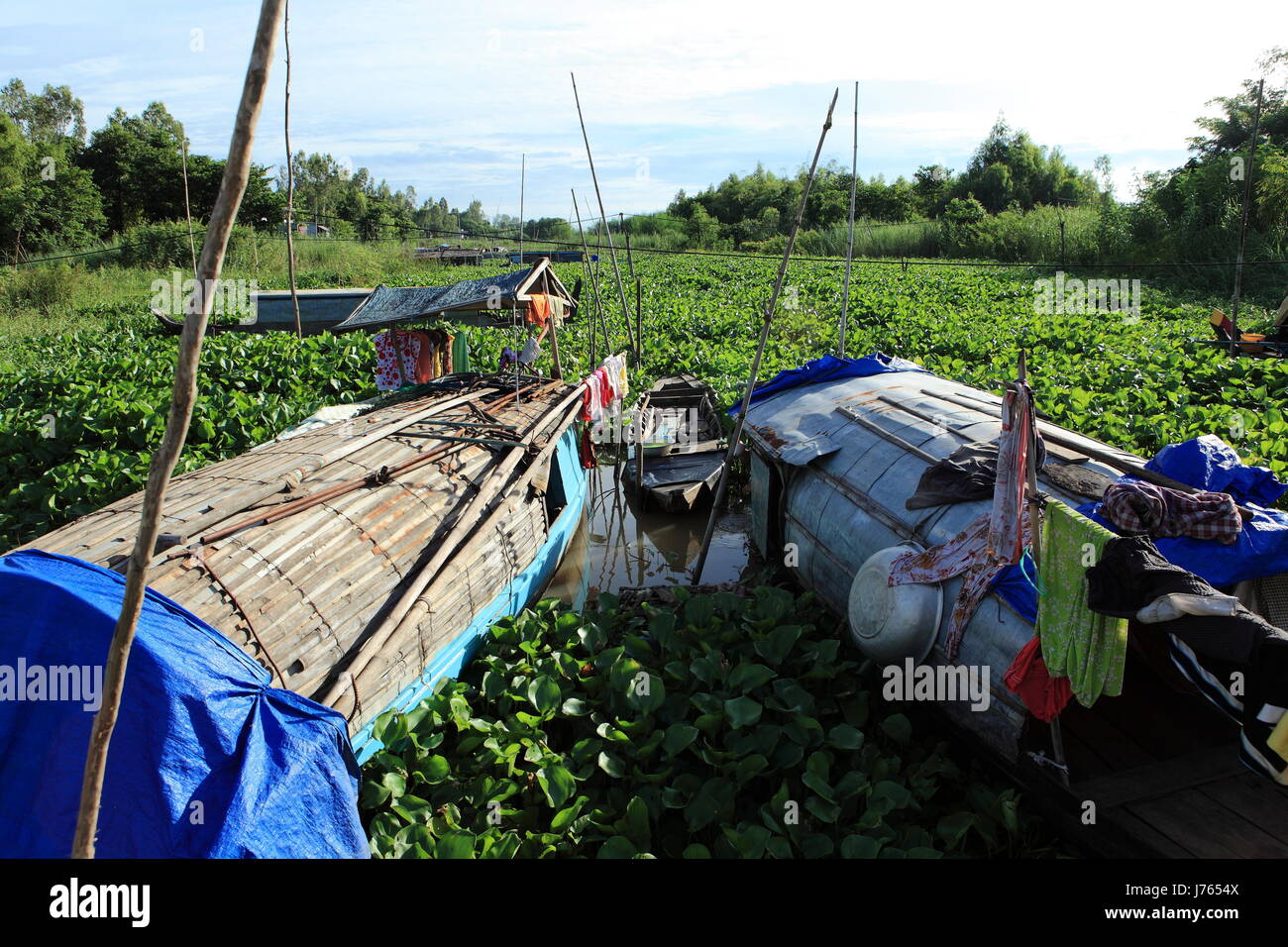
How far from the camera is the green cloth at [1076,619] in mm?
4086

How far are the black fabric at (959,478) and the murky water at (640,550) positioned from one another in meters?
4.07

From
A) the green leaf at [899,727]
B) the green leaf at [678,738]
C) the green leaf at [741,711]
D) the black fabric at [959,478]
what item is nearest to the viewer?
the green leaf at [678,738]

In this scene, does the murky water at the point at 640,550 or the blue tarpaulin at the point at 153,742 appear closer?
the blue tarpaulin at the point at 153,742

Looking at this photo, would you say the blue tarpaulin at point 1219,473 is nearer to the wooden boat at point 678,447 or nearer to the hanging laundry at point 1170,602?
the hanging laundry at point 1170,602

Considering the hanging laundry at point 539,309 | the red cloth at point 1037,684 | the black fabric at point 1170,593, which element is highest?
the hanging laundry at point 539,309

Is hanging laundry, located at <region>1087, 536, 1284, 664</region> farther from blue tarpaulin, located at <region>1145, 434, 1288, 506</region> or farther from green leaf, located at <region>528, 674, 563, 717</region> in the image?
green leaf, located at <region>528, 674, 563, 717</region>

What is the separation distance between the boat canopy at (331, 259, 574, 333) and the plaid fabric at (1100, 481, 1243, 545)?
889cm

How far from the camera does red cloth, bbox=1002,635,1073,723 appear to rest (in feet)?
14.5

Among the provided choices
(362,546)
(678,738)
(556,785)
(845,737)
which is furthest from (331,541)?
(845,737)

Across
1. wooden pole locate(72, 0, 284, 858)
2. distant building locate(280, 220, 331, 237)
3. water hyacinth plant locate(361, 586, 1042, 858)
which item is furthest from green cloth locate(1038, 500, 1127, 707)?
distant building locate(280, 220, 331, 237)

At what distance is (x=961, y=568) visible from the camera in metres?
5.38

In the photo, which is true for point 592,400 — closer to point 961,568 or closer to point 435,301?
point 435,301

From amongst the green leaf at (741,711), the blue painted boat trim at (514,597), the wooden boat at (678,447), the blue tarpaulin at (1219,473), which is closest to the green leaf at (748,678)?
the green leaf at (741,711)

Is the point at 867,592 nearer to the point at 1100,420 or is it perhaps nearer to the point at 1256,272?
the point at 1100,420
